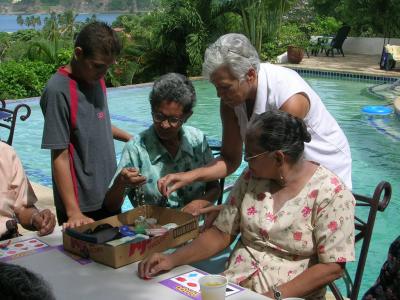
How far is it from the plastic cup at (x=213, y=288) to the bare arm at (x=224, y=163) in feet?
2.74

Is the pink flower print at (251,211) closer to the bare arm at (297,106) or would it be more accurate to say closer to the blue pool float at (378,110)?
the bare arm at (297,106)

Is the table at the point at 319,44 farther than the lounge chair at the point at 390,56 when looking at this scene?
Yes

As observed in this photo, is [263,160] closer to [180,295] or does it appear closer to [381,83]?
[180,295]

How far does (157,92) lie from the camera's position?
2.62 m

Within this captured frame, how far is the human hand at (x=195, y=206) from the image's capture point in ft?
8.59

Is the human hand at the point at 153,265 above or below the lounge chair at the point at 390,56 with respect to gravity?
above

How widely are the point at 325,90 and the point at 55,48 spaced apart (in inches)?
273

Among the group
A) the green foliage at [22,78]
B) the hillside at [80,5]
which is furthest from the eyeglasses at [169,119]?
the hillside at [80,5]

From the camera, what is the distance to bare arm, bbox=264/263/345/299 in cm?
202

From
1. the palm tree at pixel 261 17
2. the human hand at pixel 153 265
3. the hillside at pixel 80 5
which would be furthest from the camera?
the hillside at pixel 80 5

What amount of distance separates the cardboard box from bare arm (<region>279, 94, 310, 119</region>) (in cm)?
63

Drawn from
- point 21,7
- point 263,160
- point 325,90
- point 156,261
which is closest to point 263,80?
point 263,160

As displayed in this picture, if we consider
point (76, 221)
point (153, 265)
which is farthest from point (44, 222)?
point (153, 265)

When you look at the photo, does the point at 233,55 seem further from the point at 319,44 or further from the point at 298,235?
the point at 319,44
